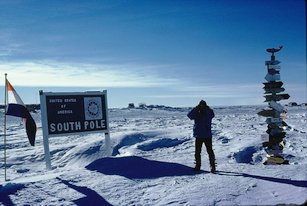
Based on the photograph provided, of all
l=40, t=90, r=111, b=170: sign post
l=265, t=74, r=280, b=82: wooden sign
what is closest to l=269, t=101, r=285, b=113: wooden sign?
Result: l=265, t=74, r=280, b=82: wooden sign

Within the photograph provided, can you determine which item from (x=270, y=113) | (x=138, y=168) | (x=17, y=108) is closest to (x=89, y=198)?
(x=138, y=168)

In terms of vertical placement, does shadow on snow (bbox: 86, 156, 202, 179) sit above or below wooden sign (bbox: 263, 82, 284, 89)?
below

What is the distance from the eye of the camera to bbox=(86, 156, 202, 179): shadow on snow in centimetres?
929

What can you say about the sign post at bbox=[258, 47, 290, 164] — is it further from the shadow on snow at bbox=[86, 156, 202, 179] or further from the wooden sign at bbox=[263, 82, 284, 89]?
the shadow on snow at bbox=[86, 156, 202, 179]

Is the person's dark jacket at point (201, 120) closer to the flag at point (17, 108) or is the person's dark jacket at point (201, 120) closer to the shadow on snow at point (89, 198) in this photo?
the shadow on snow at point (89, 198)

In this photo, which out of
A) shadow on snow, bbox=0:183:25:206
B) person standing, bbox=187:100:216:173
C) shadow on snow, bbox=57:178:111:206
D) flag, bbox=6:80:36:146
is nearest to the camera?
shadow on snow, bbox=57:178:111:206

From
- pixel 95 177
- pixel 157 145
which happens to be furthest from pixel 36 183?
pixel 157 145

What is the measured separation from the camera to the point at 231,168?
9.65 meters

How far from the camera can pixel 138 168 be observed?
A: 32.5 ft

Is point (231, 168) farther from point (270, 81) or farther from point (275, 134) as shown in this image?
point (270, 81)

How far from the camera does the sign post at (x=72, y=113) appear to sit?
11.9m

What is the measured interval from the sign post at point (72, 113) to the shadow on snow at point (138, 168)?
211 centimetres

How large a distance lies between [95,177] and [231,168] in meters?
3.51

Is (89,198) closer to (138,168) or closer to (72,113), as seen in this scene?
(138,168)
